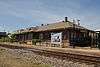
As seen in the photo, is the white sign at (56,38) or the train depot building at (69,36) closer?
the train depot building at (69,36)

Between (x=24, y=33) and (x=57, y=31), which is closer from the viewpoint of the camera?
(x=57, y=31)

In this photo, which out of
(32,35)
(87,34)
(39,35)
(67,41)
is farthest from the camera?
(32,35)

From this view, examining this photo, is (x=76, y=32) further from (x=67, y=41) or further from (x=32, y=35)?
(x=32, y=35)

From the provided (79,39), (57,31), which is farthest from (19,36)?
(79,39)

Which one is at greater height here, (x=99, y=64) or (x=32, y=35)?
(x=32, y=35)

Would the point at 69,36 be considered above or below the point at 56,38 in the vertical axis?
above

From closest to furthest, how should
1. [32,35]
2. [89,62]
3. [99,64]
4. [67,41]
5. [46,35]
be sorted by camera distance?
[99,64], [89,62], [67,41], [46,35], [32,35]

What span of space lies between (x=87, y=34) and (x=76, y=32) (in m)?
2.52

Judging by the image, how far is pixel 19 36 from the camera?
184 ft

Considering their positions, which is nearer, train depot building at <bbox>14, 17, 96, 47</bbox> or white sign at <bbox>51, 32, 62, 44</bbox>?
train depot building at <bbox>14, 17, 96, 47</bbox>

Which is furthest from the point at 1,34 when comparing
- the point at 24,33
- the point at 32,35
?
the point at 32,35

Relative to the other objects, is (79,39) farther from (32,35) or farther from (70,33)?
(32,35)

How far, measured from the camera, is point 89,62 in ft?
46.2

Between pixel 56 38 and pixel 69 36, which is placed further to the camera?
pixel 56 38
